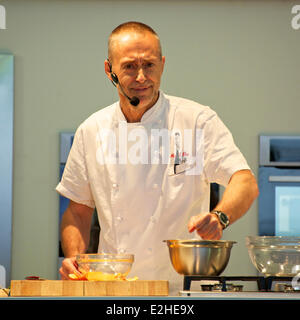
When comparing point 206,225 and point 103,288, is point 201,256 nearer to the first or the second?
point 206,225

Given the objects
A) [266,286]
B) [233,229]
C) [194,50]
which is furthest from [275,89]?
[266,286]

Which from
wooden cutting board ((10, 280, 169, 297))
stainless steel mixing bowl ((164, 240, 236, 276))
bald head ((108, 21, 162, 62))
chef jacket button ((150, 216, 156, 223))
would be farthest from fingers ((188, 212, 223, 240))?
bald head ((108, 21, 162, 62))

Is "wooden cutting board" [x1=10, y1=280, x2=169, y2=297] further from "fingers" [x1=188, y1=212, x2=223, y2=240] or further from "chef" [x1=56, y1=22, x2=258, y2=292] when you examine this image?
"chef" [x1=56, y1=22, x2=258, y2=292]

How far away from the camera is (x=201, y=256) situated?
1495 millimetres

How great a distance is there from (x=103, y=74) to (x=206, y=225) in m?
2.24

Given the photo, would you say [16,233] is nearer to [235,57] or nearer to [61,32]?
[61,32]

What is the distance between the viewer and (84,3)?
3.72 meters

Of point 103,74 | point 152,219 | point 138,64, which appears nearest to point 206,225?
point 152,219

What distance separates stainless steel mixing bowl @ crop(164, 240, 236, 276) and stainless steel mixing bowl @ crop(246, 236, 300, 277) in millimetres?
86

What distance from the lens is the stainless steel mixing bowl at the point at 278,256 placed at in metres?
1.49

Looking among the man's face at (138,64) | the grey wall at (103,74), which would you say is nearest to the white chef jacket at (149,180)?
the man's face at (138,64)

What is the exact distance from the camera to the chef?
2.17 meters

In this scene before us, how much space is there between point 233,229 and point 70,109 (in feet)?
4.03

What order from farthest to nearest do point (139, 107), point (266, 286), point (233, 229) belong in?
point (233, 229), point (139, 107), point (266, 286)
